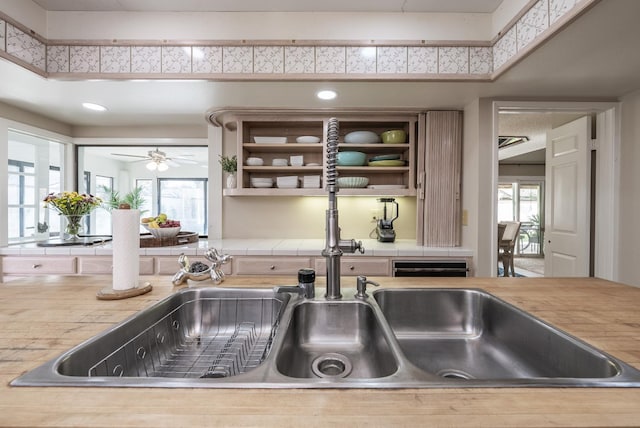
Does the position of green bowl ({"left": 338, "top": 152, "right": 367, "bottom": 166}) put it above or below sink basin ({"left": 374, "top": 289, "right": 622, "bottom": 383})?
above

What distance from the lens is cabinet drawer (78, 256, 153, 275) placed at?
2.39 metres

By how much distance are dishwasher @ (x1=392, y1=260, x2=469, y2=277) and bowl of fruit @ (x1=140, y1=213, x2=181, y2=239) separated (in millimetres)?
1883

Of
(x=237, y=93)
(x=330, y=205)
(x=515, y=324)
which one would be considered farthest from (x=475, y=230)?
(x=237, y=93)

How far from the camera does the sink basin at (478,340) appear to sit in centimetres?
77

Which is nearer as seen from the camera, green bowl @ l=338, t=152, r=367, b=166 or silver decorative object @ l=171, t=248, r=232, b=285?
silver decorative object @ l=171, t=248, r=232, b=285

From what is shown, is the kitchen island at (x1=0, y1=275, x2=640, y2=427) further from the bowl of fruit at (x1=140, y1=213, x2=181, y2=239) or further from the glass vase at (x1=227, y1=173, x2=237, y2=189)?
the glass vase at (x1=227, y1=173, x2=237, y2=189)

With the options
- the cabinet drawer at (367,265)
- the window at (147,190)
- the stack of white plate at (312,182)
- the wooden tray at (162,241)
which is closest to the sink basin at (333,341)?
the cabinet drawer at (367,265)

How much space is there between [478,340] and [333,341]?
0.54 meters

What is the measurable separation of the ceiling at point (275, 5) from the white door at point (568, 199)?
5.01ft

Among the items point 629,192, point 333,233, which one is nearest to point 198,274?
point 333,233

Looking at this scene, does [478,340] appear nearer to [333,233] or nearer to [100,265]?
[333,233]

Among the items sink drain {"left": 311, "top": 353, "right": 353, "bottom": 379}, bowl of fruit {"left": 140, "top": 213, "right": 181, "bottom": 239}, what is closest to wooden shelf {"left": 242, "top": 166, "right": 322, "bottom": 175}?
bowl of fruit {"left": 140, "top": 213, "right": 181, "bottom": 239}

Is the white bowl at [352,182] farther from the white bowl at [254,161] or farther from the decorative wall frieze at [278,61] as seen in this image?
the decorative wall frieze at [278,61]

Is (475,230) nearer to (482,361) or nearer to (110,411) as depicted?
(482,361)
